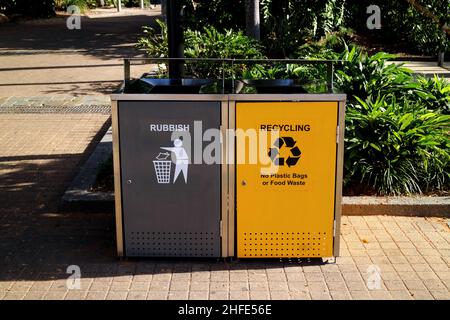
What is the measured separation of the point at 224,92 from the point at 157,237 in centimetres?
135

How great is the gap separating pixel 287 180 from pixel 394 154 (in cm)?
199

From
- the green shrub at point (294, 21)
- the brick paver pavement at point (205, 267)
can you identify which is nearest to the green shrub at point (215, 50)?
the green shrub at point (294, 21)

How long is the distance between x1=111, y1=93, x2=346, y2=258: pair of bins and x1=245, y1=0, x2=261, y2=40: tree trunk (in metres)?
9.45

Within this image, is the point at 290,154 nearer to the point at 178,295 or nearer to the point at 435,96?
the point at 178,295

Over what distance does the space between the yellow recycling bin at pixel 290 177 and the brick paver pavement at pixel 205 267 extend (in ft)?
0.74

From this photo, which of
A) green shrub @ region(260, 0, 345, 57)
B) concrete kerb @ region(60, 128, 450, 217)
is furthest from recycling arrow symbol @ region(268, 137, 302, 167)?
green shrub @ region(260, 0, 345, 57)

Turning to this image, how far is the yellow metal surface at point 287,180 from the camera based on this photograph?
4934mm

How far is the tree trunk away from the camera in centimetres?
1391

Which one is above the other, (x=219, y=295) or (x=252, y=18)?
(x=252, y=18)

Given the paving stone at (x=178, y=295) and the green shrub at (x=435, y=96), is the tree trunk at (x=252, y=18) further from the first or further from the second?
the paving stone at (x=178, y=295)

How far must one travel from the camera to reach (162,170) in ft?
16.6

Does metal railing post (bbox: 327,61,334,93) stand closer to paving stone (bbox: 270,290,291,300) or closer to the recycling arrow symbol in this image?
A: the recycling arrow symbol

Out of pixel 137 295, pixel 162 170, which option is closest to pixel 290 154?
pixel 162 170

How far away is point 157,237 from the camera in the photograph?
5.22m
